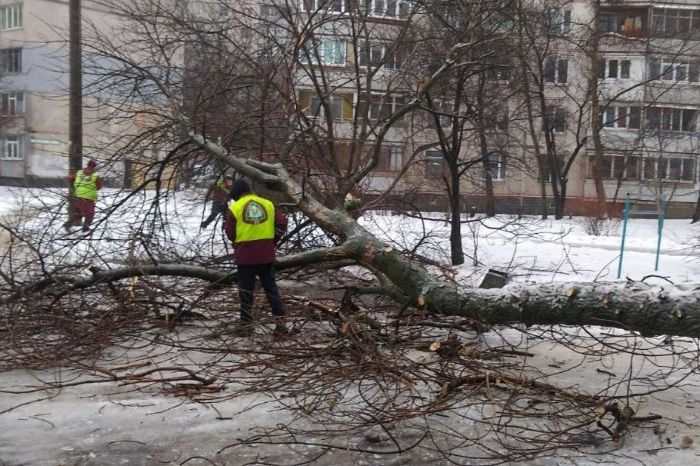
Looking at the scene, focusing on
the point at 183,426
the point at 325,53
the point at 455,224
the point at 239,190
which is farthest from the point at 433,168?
the point at 183,426

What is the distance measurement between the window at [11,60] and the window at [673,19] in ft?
110

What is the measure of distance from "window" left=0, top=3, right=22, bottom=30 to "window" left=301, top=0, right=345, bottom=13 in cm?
3598

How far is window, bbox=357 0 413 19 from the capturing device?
1065 centimetres

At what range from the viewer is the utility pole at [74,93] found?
10236 mm

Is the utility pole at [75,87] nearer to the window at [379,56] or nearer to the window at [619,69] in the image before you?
the window at [379,56]

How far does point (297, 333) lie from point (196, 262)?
3.04 metres

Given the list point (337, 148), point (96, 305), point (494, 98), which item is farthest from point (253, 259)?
point (494, 98)

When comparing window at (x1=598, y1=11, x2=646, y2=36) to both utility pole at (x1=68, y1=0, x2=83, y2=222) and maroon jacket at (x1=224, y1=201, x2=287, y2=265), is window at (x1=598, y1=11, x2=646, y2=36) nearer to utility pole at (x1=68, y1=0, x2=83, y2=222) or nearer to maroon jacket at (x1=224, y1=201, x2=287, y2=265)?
utility pole at (x1=68, y1=0, x2=83, y2=222)

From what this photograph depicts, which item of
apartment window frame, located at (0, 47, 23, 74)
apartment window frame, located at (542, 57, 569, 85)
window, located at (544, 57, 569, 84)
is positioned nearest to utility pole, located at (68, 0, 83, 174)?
window, located at (544, 57, 569, 84)

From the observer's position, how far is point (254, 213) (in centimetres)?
687

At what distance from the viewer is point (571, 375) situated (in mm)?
5754

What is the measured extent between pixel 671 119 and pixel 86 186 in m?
32.5

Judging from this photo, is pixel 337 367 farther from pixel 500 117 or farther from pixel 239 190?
pixel 500 117

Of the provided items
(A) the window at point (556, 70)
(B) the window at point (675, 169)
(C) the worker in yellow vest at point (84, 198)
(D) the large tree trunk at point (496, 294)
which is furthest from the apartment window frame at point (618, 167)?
(D) the large tree trunk at point (496, 294)
